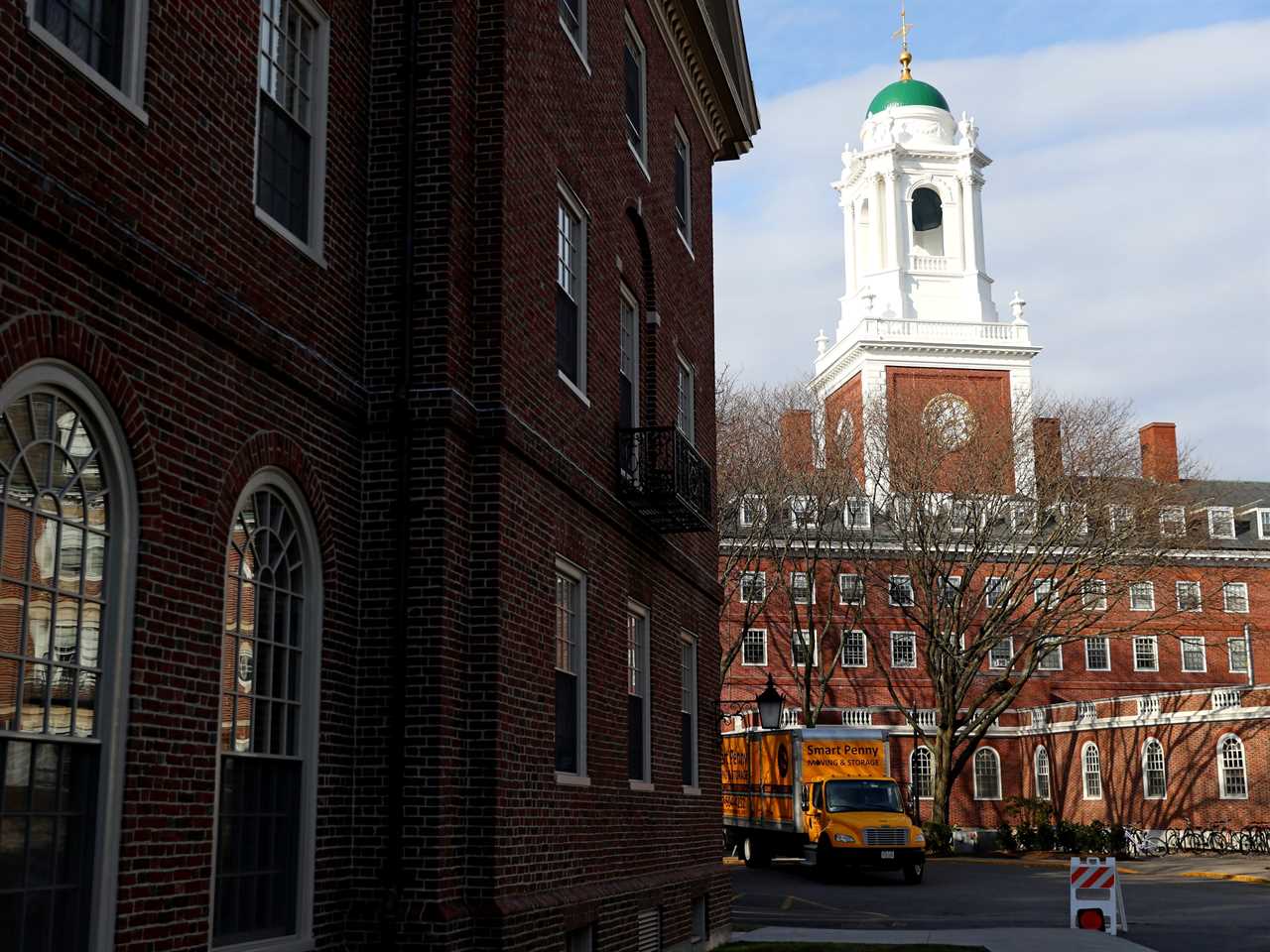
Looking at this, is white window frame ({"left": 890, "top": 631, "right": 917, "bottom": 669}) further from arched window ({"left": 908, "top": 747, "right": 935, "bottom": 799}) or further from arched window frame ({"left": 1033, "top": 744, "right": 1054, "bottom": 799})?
arched window frame ({"left": 1033, "top": 744, "right": 1054, "bottom": 799})

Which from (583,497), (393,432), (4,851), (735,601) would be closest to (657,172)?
(583,497)

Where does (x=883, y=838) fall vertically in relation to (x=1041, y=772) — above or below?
below

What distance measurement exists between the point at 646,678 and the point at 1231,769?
37.1 metres

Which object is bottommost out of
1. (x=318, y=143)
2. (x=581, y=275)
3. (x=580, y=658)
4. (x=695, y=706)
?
(x=695, y=706)

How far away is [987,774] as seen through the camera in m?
59.0

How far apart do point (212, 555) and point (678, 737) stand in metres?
10.3

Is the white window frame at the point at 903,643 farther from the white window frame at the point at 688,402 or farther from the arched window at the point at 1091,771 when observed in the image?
the white window frame at the point at 688,402

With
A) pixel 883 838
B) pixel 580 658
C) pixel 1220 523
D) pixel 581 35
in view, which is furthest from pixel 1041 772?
pixel 581 35

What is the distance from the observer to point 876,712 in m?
57.5

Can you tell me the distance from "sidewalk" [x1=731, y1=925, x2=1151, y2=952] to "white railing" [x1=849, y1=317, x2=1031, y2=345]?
169 feet

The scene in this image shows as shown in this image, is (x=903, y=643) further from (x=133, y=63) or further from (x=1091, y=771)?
(x=133, y=63)

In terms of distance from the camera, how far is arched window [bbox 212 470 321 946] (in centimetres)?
937

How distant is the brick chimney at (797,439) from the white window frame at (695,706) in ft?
91.0

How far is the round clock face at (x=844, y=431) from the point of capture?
157ft
